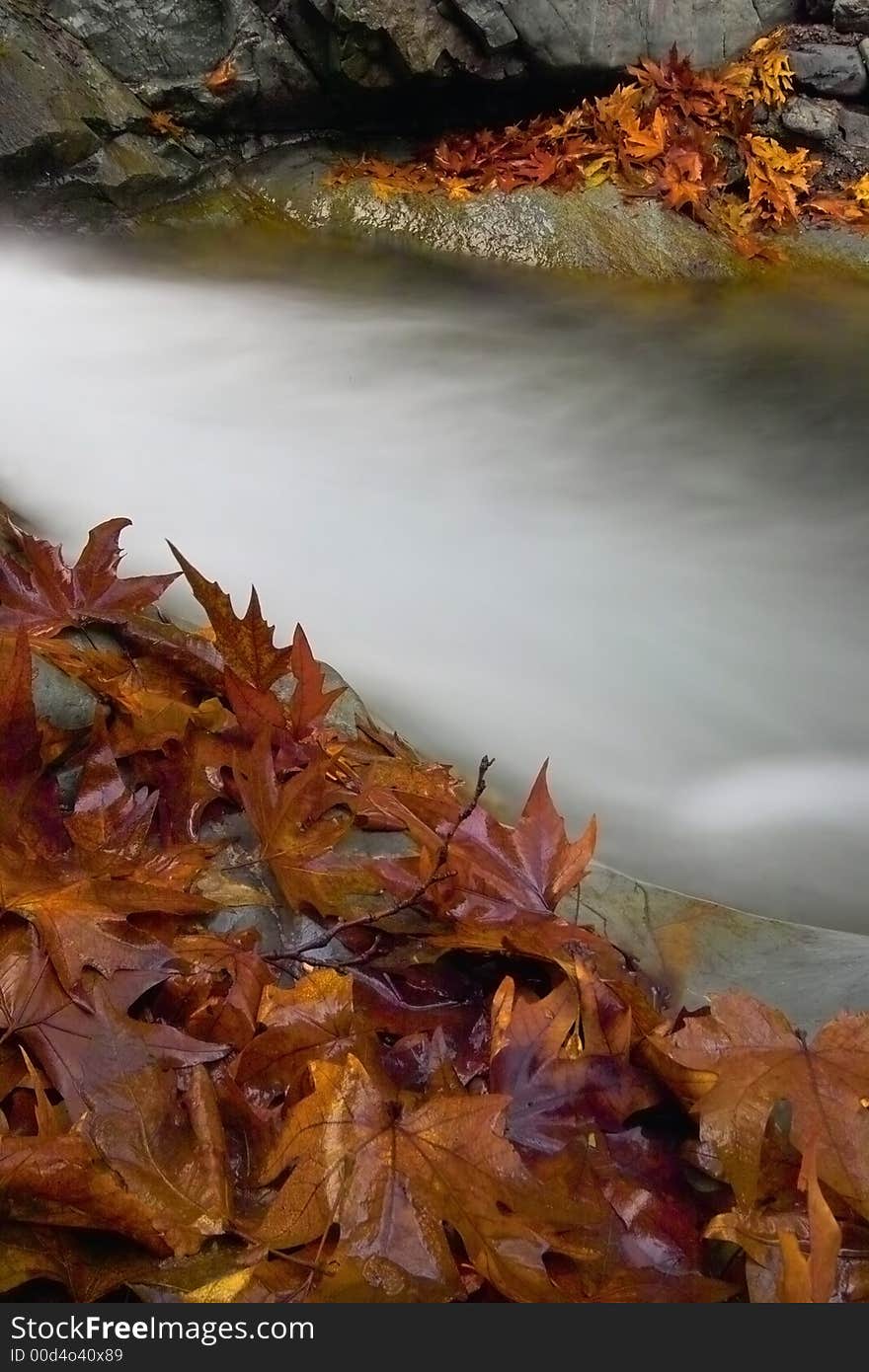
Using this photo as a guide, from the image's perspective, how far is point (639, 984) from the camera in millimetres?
1535

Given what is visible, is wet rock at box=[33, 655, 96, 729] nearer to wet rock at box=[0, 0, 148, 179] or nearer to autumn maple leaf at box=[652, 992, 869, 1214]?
autumn maple leaf at box=[652, 992, 869, 1214]

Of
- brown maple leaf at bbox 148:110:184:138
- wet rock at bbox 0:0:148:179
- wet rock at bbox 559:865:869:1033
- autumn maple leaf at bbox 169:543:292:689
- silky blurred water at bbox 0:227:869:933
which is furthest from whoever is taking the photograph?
Answer: brown maple leaf at bbox 148:110:184:138

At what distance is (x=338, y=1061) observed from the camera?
1150 millimetres

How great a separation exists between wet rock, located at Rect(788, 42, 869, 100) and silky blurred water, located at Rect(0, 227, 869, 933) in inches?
67.4

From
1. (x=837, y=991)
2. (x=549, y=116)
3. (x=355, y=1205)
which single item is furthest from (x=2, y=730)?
(x=549, y=116)

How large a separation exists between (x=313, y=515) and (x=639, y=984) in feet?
9.43

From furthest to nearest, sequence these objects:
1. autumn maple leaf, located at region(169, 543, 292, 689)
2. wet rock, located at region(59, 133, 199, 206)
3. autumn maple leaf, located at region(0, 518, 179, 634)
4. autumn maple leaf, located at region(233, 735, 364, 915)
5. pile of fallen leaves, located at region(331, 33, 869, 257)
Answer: pile of fallen leaves, located at region(331, 33, 869, 257)
wet rock, located at region(59, 133, 199, 206)
autumn maple leaf, located at region(0, 518, 179, 634)
autumn maple leaf, located at region(169, 543, 292, 689)
autumn maple leaf, located at region(233, 735, 364, 915)

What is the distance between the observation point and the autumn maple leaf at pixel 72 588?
1.78 meters

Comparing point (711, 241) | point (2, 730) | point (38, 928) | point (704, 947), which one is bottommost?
point (704, 947)

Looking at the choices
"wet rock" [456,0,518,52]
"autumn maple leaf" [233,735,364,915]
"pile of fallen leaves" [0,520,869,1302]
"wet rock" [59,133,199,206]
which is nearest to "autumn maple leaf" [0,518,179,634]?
"pile of fallen leaves" [0,520,869,1302]

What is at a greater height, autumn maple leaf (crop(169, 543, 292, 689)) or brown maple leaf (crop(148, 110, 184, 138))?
brown maple leaf (crop(148, 110, 184, 138))

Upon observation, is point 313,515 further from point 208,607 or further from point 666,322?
point 666,322

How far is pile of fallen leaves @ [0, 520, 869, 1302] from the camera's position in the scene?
993 millimetres

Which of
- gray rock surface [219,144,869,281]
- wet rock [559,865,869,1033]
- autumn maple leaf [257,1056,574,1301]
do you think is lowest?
wet rock [559,865,869,1033]
